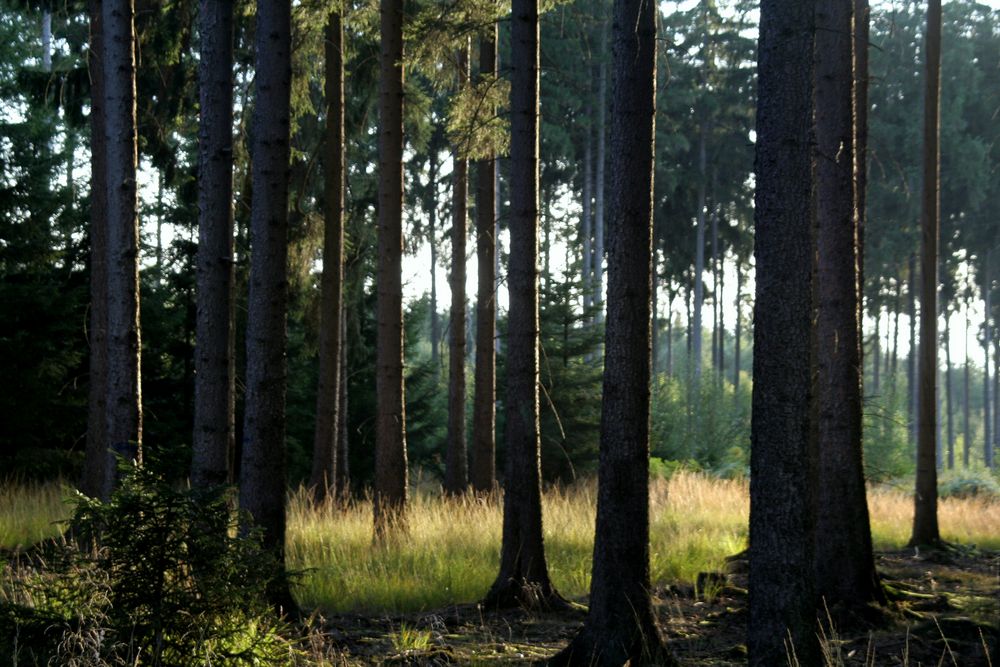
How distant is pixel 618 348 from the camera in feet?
21.1

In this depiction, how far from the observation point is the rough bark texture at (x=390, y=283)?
1077 centimetres

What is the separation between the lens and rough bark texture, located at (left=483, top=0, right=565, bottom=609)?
26.8 feet

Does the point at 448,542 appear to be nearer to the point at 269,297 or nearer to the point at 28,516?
the point at 269,297

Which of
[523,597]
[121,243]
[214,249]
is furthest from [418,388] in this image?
[214,249]

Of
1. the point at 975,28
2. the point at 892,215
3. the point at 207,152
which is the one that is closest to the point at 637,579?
the point at 207,152

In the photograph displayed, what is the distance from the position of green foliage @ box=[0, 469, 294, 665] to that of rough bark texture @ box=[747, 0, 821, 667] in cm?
270

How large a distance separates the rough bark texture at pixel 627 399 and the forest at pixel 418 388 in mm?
21

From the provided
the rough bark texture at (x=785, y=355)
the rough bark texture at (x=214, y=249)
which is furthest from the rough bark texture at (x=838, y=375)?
the rough bark texture at (x=214, y=249)

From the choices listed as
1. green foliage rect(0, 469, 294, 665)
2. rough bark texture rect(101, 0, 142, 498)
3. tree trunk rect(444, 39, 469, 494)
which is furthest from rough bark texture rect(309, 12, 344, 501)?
green foliage rect(0, 469, 294, 665)

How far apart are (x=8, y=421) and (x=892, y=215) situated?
3365 cm

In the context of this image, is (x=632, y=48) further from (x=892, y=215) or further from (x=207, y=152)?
(x=892, y=215)

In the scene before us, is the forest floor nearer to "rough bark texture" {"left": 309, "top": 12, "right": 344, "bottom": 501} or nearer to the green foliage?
the green foliage

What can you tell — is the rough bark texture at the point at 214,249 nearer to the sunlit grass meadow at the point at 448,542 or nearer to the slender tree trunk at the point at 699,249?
the sunlit grass meadow at the point at 448,542

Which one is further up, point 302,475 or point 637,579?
point 637,579
